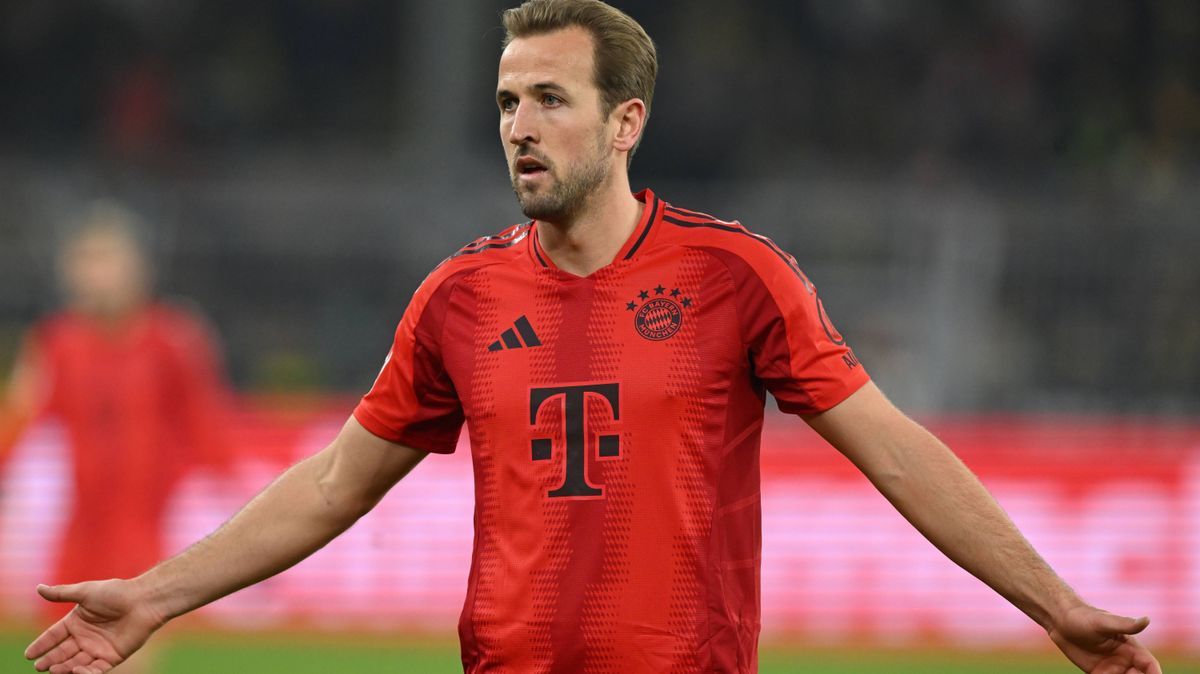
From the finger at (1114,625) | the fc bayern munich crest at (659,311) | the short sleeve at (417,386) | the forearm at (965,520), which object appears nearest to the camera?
the finger at (1114,625)

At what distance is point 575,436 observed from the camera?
3.81 meters

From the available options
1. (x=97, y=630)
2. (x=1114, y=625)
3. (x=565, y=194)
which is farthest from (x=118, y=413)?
(x=1114, y=625)

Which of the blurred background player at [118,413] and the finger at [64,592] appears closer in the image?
the finger at [64,592]

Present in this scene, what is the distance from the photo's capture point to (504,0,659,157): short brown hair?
395cm

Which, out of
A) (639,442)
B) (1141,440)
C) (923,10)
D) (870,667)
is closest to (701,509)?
(639,442)

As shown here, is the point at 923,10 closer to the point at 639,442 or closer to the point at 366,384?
the point at 366,384

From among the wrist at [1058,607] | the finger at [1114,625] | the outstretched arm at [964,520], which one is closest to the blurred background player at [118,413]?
the outstretched arm at [964,520]

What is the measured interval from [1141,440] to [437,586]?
14.6 ft

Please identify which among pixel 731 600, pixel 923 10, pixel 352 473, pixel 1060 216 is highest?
pixel 923 10

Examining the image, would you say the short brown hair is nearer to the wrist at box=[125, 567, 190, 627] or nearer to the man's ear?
the man's ear

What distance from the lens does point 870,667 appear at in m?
9.91

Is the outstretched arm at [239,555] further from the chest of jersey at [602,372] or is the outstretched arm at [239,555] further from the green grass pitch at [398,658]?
the green grass pitch at [398,658]

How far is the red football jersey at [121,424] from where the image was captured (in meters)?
8.09

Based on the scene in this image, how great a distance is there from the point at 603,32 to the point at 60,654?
1.96m
